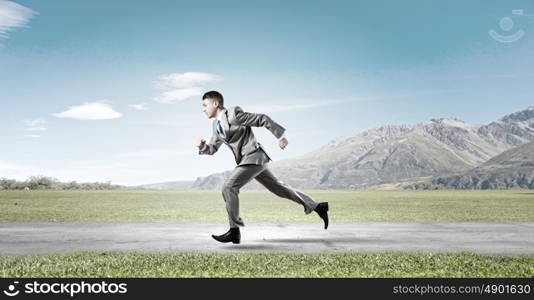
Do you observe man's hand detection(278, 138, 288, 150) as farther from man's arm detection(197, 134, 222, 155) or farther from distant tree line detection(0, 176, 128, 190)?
distant tree line detection(0, 176, 128, 190)

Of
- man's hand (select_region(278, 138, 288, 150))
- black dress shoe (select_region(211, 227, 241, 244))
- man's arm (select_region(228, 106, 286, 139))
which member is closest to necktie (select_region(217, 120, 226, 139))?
man's arm (select_region(228, 106, 286, 139))

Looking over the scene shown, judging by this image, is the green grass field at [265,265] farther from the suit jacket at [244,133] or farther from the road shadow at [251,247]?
the suit jacket at [244,133]

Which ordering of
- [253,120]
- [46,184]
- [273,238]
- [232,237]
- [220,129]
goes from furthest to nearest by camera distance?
[46,184], [273,238], [220,129], [232,237], [253,120]

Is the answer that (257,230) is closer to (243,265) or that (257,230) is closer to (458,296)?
(243,265)

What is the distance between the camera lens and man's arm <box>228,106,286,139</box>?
8.05 m

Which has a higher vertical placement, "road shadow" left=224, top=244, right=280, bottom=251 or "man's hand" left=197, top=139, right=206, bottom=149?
"man's hand" left=197, top=139, right=206, bottom=149

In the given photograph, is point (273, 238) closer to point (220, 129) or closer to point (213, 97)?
point (220, 129)

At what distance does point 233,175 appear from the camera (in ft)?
27.0

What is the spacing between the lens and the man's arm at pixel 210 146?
8555 mm

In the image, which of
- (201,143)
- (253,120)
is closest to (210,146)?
(201,143)

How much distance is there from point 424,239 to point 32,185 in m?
51.2

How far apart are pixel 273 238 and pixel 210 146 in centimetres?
193

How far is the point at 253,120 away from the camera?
804cm

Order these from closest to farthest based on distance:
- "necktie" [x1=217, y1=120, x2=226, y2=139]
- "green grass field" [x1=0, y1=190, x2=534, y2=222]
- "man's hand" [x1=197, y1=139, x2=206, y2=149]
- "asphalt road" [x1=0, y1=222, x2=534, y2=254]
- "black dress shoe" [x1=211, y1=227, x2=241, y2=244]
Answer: "asphalt road" [x1=0, y1=222, x2=534, y2=254] < "black dress shoe" [x1=211, y1=227, x2=241, y2=244] < "necktie" [x1=217, y1=120, x2=226, y2=139] < "man's hand" [x1=197, y1=139, x2=206, y2=149] < "green grass field" [x1=0, y1=190, x2=534, y2=222]
